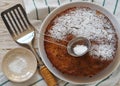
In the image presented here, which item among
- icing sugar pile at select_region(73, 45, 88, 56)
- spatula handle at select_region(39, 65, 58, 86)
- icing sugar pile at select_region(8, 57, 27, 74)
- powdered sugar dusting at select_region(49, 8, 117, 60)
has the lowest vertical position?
spatula handle at select_region(39, 65, 58, 86)

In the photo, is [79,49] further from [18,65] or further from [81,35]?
[18,65]

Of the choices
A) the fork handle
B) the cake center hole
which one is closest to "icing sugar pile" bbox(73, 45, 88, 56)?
the cake center hole

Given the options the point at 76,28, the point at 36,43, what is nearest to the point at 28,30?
the point at 36,43

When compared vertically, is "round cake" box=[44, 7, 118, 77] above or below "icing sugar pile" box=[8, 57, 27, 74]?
above

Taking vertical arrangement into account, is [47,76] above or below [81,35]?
below

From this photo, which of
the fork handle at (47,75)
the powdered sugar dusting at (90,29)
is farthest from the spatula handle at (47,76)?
the powdered sugar dusting at (90,29)

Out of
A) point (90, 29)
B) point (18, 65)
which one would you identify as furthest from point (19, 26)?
point (90, 29)

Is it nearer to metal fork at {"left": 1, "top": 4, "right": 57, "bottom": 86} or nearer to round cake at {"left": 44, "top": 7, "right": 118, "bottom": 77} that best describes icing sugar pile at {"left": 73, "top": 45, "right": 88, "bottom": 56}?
round cake at {"left": 44, "top": 7, "right": 118, "bottom": 77}

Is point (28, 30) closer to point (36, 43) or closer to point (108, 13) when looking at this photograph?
point (36, 43)
